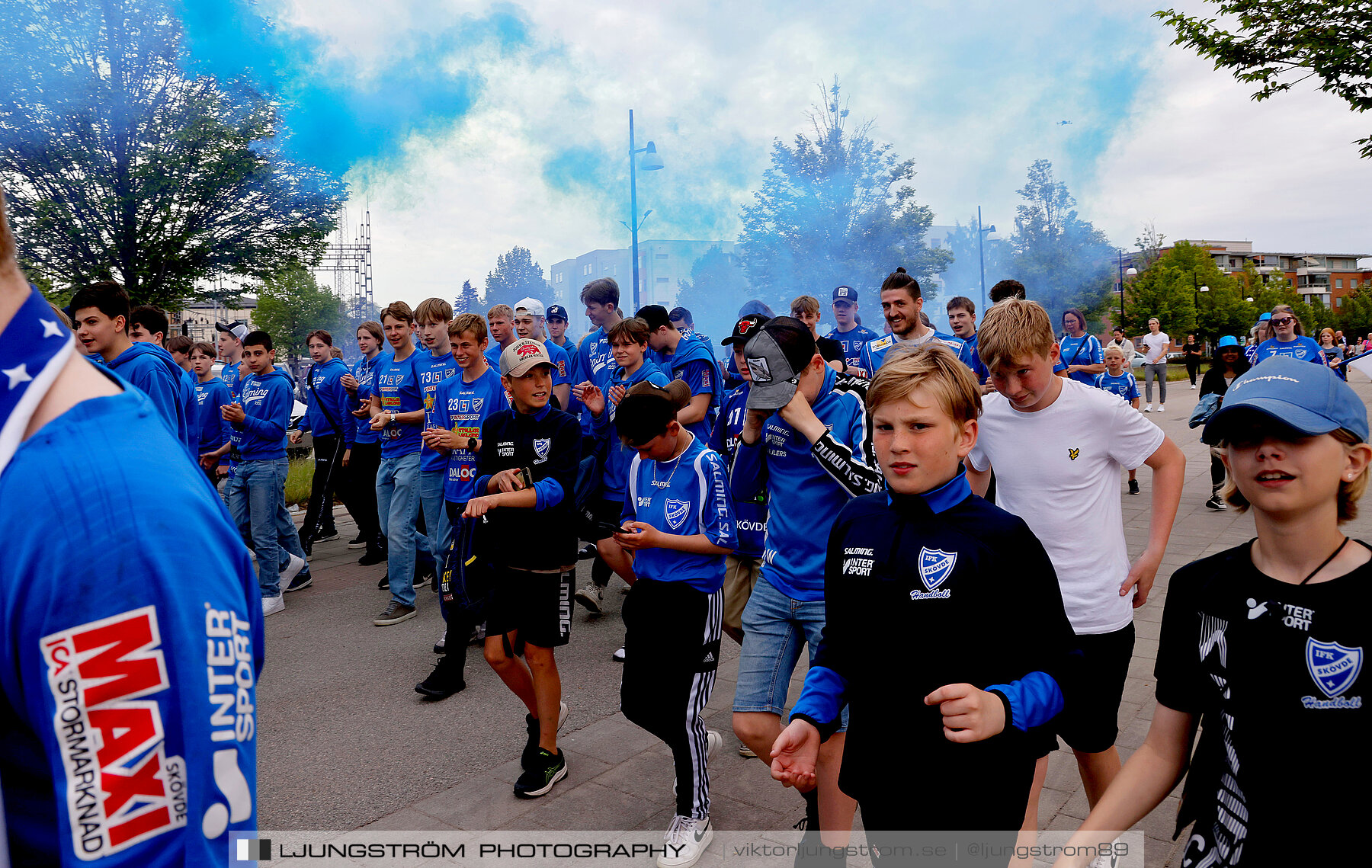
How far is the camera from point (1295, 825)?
1.49m

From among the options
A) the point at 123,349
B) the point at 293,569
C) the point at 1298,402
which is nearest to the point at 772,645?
the point at 1298,402

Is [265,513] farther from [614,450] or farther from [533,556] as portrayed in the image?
[533,556]

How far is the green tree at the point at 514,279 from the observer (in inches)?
3986

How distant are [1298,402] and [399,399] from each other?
6932mm

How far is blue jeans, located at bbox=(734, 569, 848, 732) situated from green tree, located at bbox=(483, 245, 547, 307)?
100m

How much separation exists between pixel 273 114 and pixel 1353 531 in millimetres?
18222

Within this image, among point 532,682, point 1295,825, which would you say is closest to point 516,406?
point 532,682

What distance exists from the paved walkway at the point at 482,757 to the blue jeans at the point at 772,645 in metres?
0.74

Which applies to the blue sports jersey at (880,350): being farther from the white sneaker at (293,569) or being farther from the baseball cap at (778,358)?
the white sneaker at (293,569)

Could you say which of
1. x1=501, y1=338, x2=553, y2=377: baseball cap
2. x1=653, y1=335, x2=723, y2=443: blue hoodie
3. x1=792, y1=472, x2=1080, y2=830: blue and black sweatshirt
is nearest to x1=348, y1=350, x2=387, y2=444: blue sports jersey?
x1=653, y1=335, x2=723, y2=443: blue hoodie

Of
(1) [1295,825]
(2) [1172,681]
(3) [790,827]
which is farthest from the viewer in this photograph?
(3) [790,827]

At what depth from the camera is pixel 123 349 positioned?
5418 millimetres

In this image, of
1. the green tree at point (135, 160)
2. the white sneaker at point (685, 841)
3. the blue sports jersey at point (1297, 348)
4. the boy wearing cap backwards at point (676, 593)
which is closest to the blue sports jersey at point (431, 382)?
the boy wearing cap backwards at point (676, 593)

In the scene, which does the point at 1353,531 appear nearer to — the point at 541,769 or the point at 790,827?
the point at 790,827
